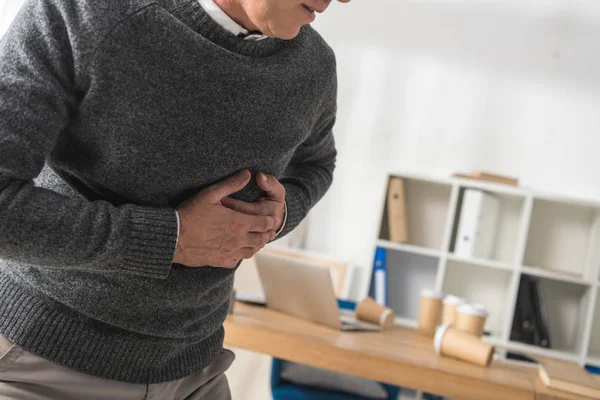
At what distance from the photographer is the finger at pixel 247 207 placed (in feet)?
3.86

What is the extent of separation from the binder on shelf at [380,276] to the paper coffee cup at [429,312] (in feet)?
3.29

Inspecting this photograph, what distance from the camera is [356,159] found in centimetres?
400

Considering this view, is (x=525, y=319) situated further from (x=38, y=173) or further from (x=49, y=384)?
(x=38, y=173)

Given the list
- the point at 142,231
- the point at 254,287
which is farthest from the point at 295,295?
the point at 142,231

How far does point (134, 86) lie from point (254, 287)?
249 cm

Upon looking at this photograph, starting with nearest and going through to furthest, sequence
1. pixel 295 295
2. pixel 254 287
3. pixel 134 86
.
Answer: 1. pixel 134 86
2. pixel 295 295
3. pixel 254 287

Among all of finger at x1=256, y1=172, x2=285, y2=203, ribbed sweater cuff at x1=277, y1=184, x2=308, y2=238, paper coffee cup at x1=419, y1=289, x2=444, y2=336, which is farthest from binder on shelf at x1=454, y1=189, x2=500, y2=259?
finger at x1=256, y1=172, x2=285, y2=203

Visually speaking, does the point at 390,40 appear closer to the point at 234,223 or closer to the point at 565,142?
the point at 565,142

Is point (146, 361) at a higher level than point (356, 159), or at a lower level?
lower

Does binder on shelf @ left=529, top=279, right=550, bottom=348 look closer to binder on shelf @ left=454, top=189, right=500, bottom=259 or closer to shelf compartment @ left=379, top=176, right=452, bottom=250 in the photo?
binder on shelf @ left=454, top=189, right=500, bottom=259

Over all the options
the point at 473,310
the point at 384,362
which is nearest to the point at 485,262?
the point at 473,310

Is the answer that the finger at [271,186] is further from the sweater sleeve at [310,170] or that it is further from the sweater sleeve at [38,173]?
the sweater sleeve at [38,173]

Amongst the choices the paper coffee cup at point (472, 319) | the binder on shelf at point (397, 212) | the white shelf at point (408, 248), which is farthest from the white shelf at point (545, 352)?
the paper coffee cup at point (472, 319)

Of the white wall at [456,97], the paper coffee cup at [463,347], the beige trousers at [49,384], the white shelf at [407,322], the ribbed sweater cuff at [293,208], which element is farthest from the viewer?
the white wall at [456,97]
